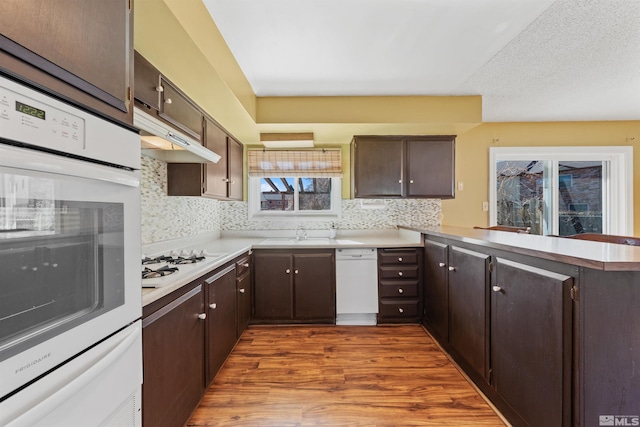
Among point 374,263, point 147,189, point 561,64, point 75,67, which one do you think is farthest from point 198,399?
point 561,64

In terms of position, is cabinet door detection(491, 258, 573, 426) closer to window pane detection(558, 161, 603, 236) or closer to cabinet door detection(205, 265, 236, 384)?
cabinet door detection(205, 265, 236, 384)

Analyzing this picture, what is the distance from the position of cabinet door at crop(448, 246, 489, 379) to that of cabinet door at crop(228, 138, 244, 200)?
2.18 meters

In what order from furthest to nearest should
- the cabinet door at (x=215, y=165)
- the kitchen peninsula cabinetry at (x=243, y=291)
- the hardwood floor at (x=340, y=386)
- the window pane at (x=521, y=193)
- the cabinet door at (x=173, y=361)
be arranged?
the window pane at (x=521, y=193) < the kitchen peninsula cabinetry at (x=243, y=291) < the cabinet door at (x=215, y=165) < the hardwood floor at (x=340, y=386) < the cabinet door at (x=173, y=361)

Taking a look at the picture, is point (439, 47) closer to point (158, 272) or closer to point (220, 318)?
point (158, 272)

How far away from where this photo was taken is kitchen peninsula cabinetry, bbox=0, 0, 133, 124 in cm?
60

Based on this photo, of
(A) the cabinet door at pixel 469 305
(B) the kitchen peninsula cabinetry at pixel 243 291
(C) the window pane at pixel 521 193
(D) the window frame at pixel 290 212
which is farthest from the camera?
(C) the window pane at pixel 521 193

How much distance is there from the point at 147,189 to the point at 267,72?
1.35m

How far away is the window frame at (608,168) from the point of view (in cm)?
394

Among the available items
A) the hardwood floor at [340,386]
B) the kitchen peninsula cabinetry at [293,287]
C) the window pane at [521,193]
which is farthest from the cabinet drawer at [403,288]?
the window pane at [521,193]

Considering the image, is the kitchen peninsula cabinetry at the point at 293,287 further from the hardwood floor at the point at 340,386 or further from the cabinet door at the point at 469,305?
the cabinet door at the point at 469,305

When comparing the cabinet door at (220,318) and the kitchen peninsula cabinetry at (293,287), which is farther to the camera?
the kitchen peninsula cabinetry at (293,287)

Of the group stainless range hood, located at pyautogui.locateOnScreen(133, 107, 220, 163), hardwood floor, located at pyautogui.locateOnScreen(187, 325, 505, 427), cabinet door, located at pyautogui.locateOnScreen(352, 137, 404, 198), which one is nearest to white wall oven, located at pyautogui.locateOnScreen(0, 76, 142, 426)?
stainless range hood, located at pyautogui.locateOnScreen(133, 107, 220, 163)

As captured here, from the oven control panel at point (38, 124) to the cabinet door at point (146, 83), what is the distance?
845 millimetres

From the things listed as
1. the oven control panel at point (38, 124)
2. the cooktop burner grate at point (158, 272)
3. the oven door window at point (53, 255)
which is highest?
the oven control panel at point (38, 124)
